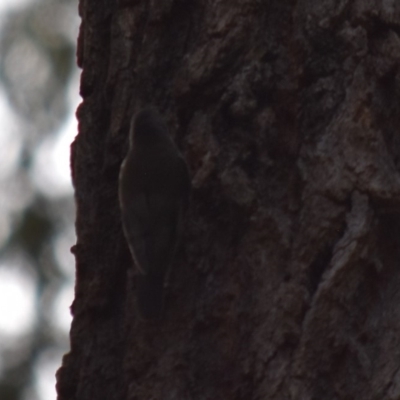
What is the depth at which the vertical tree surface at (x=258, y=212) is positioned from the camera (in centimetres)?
380

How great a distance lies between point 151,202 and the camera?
4.39m

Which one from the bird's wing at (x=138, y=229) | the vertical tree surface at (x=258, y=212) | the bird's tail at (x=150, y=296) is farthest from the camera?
the bird's wing at (x=138, y=229)

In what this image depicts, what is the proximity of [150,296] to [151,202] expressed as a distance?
541mm

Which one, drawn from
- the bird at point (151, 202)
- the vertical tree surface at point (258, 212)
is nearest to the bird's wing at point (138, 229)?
the bird at point (151, 202)

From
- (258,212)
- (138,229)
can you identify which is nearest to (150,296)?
(138,229)

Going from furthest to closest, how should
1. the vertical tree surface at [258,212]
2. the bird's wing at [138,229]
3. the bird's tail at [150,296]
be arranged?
the bird's wing at [138,229] < the bird's tail at [150,296] < the vertical tree surface at [258,212]

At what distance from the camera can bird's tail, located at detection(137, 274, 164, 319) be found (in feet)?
13.0

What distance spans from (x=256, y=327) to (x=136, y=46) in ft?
3.89

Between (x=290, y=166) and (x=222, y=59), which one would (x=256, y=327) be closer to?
(x=290, y=166)

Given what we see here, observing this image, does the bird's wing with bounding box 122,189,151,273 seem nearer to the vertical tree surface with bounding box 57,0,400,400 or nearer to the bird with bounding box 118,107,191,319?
the bird with bounding box 118,107,191,319

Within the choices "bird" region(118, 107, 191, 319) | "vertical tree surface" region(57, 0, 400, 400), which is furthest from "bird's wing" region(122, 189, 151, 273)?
"vertical tree surface" region(57, 0, 400, 400)

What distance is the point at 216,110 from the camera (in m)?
4.12

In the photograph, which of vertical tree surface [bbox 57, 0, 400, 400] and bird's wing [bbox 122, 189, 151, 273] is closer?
vertical tree surface [bbox 57, 0, 400, 400]

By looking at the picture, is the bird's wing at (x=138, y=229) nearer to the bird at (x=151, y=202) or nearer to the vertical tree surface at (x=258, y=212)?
the bird at (x=151, y=202)
